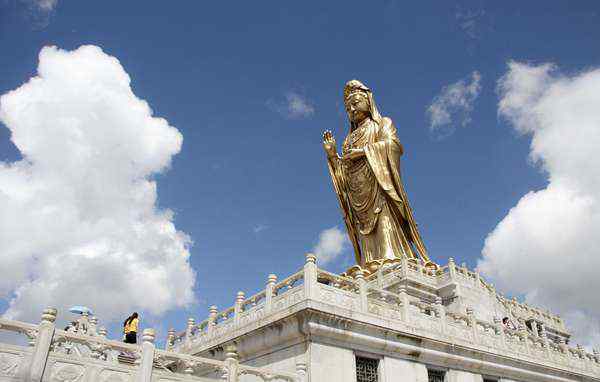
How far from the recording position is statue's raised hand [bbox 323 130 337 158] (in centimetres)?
2927

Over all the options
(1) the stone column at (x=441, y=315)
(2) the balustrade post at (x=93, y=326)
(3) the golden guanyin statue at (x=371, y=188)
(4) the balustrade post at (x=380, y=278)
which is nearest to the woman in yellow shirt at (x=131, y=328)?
(2) the balustrade post at (x=93, y=326)

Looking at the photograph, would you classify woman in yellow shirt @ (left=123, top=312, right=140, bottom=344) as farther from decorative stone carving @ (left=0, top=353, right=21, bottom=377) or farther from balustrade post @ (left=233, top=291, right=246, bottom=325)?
decorative stone carving @ (left=0, top=353, right=21, bottom=377)

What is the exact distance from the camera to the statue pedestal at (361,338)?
12555 mm

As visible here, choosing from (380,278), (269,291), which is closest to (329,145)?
(380,278)

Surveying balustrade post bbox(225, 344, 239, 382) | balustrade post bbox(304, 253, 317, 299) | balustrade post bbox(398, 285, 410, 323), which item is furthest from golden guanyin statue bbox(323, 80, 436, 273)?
balustrade post bbox(225, 344, 239, 382)

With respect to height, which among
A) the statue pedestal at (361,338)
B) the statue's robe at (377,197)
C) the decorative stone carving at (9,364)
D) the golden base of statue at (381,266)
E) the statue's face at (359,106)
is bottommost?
the decorative stone carving at (9,364)

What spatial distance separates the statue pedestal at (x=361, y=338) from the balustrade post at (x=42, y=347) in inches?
224

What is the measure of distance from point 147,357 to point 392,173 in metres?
21.0

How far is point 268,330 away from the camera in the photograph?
44.0 feet

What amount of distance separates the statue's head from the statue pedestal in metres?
16.6

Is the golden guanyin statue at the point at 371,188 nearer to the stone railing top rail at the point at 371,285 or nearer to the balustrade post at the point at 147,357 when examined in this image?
the stone railing top rail at the point at 371,285

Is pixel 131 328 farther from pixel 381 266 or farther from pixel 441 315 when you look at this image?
pixel 381 266

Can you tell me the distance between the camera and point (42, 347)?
28.2 ft

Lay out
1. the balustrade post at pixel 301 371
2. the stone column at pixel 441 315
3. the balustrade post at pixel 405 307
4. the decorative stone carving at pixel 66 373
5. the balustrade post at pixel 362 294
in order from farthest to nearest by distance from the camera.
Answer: the stone column at pixel 441 315, the balustrade post at pixel 405 307, the balustrade post at pixel 362 294, the balustrade post at pixel 301 371, the decorative stone carving at pixel 66 373
